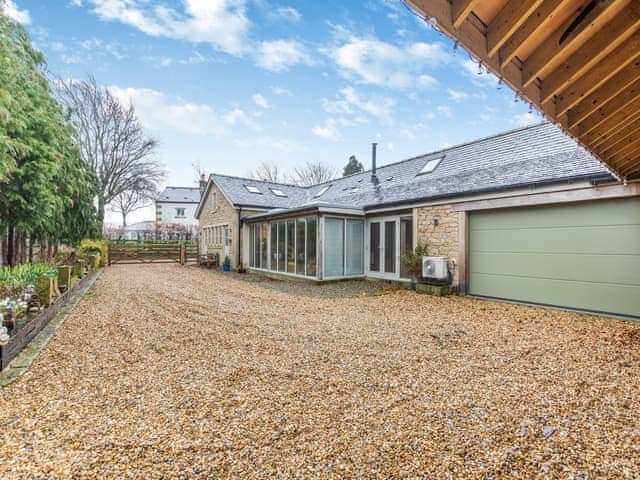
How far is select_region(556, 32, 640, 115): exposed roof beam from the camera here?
2.32 meters

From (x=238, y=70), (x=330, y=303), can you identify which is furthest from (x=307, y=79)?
(x=330, y=303)

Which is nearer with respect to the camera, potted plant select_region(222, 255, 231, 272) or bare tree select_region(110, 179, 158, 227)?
potted plant select_region(222, 255, 231, 272)

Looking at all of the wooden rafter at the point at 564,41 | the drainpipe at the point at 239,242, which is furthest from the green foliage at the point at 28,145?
the wooden rafter at the point at 564,41

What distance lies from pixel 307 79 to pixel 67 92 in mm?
15970

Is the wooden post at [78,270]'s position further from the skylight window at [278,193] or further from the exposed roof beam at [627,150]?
the exposed roof beam at [627,150]

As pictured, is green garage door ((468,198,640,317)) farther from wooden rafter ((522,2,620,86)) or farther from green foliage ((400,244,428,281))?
wooden rafter ((522,2,620,86))

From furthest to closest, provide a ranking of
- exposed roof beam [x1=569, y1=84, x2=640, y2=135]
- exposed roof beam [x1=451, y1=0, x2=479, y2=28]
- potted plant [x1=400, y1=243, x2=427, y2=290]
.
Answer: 1. potted plant [x1=400, y1=243, x2=427, y2=290]
2. exposed roof beam [x1=569, y1=84, x2=640, y2=135]
3. exposed roof beam [x1=451, y1=0, x2=479, y2=28]

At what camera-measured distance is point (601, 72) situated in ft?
8.38

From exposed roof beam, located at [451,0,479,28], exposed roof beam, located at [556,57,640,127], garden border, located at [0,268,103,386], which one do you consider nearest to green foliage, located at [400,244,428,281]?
exposed roof beam, located at [556,57,640,127]

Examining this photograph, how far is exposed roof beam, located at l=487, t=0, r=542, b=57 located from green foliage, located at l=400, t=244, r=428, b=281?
6833mm

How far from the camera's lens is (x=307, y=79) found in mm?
12461

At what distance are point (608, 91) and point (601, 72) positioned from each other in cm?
47

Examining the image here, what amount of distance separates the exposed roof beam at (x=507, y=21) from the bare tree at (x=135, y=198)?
81.3 ft

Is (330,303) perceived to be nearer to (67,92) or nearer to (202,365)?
(202,365)
